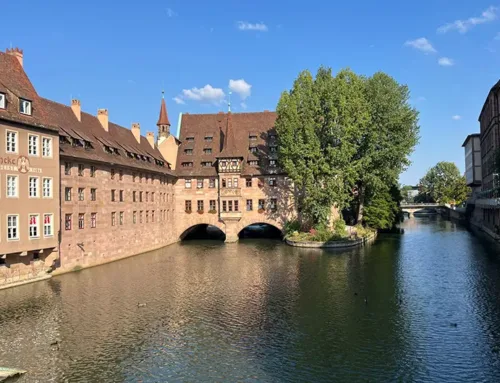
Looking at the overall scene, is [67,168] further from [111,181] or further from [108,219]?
[108,219]

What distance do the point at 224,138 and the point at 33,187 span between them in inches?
1384

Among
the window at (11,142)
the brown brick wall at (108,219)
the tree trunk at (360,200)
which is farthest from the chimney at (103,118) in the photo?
the tree trunk at (360,200)

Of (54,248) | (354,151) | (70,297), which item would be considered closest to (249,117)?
(354,151)

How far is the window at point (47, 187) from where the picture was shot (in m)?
34.8

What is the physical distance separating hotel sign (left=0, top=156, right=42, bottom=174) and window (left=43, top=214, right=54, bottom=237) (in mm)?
3638

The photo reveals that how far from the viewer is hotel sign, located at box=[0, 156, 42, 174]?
1235 inches

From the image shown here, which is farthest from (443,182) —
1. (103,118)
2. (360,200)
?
(103,118)

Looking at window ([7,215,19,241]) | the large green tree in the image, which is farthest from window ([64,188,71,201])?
the large green tree

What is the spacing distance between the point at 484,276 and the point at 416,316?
1368 centimetres

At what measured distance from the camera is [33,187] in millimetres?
33812

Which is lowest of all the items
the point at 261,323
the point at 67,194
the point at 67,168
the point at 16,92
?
the point at 261,323

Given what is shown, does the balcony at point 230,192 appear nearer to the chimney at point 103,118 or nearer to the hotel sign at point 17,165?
the chimney at point 103,118

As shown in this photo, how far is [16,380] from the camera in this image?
17.3 meters

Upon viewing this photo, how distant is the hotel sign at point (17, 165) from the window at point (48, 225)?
3638 mm
